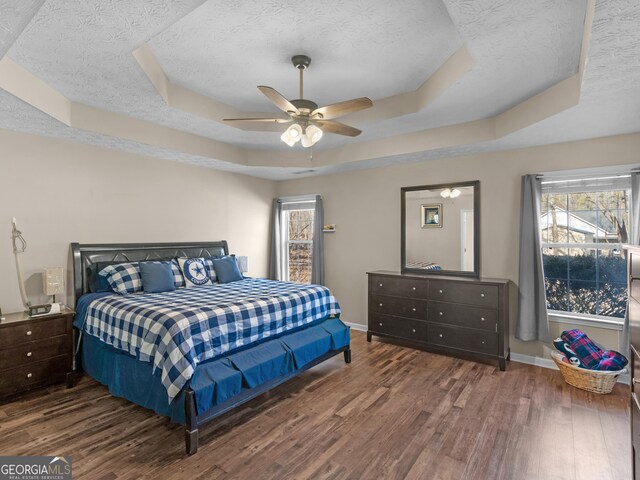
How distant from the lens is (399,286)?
446 centimetres

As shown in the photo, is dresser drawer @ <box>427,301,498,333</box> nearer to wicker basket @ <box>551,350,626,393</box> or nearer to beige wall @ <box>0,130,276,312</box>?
wicker basket @ <box>551,350,626,393</box>

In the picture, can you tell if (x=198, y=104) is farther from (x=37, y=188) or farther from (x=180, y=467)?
(x=180, y=467)

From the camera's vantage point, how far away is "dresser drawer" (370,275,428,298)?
430 cm

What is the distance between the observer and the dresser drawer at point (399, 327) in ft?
14.0

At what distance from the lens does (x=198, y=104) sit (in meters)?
3.55

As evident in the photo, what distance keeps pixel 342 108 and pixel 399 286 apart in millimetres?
2588

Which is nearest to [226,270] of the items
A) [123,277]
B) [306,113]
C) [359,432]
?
[123,277]

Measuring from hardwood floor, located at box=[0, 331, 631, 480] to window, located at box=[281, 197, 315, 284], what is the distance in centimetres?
275

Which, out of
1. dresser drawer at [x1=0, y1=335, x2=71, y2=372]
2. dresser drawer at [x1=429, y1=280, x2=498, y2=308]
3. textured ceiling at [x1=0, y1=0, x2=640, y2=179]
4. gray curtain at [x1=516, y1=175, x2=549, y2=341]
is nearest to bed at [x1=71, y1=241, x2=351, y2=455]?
dresser drawer at [x1=0, y1=335, x2=71, y2=372]

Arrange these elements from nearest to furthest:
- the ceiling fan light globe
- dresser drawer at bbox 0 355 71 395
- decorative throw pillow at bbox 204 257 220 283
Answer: the ceiling fan light globe
dresser drawer at bbox 0 355 71 395
decorative throw pillow at bbox 204 257 220 283

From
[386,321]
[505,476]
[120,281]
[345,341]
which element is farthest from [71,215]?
[505,476]

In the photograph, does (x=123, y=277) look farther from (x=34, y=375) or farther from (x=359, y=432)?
(x=359, y=432)

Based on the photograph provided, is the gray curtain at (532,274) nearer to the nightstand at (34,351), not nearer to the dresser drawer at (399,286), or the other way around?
the dresser drawer at (399,286)

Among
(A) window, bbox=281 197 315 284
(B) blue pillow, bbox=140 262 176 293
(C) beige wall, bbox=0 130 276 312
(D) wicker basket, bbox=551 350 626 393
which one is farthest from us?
(A) window, bbox=281 197 315 284
